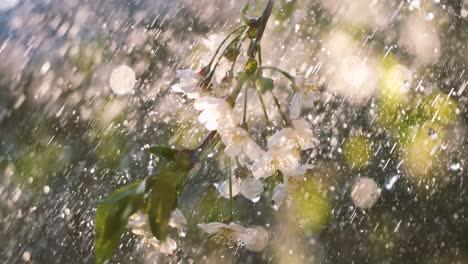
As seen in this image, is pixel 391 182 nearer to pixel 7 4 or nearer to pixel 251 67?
pixel 7 4

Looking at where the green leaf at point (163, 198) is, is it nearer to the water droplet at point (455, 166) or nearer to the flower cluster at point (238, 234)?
the flower cluster at point (238, 234)

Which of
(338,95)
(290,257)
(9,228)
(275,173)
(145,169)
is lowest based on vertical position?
(9,228)

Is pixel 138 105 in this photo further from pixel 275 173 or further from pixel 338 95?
pixel 275 173

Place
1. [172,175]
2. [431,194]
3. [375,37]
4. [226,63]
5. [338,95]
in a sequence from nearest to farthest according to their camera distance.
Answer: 1. [172,175]
2. [226,63]
3. [375,37]
4. [431,194]
5. [338,95]

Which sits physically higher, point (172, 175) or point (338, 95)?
point (172, 175)

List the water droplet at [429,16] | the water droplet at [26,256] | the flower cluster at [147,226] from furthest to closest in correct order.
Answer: the water droplet at [26,256], the water droplet at [429,16], the flower cluster at [147,226]

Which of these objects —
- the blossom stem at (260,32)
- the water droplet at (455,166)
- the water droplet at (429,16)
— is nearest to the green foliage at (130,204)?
the blossom stem at (260,32)

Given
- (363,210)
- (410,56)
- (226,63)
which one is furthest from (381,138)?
(226,63)
